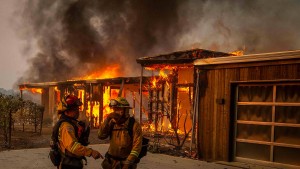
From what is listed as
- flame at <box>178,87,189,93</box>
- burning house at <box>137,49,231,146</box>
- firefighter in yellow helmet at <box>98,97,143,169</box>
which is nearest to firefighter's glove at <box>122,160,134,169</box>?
firefighter in yellow helmet at <box>98,97,143,169</box>

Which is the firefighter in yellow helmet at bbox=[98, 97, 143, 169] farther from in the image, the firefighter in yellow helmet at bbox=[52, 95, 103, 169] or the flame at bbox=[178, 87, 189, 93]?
the flame at bbox=[178, 87, 189, 93]

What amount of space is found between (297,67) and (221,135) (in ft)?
9.98

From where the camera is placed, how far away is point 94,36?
47.2 meters

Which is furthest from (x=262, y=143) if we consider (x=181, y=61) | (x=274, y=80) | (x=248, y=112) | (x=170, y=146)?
(x=181, y=61)

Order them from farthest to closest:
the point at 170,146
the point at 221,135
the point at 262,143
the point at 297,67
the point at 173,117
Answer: the point at 173,117, the point at 170,146, the point at 221,135, the point at 262,143, the point at 297,67

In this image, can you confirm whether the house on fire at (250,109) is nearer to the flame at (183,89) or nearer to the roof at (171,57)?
the roof at (171,57)

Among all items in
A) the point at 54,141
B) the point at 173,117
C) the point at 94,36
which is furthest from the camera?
the point at 94,36

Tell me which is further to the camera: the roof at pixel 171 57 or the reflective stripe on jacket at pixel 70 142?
the roof at pixel 171 57

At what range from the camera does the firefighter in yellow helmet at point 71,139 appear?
4469mm

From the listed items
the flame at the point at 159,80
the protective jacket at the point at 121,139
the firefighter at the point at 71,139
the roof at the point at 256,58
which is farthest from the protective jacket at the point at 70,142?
the flame at the point at 159,80

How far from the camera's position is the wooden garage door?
367 inches

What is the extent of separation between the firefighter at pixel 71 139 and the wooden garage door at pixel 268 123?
21.3 ft

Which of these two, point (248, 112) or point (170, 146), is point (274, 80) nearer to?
point (248, 112)

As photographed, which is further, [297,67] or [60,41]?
[60,41]
